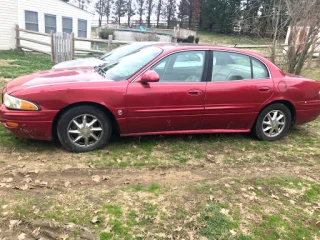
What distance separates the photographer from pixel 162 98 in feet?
14.0

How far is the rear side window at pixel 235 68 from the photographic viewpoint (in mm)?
4621

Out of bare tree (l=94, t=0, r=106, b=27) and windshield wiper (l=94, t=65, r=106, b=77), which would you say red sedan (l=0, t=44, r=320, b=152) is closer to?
windshield wiper (l=94, t=65, r=106, b=77)

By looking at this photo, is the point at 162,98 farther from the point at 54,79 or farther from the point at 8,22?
the point at 8,22

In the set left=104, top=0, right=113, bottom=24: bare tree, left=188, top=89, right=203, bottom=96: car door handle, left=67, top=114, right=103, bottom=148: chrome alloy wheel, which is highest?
left=104, top=0, right=113, bottom=24: bare tree

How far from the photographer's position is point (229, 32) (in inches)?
1732

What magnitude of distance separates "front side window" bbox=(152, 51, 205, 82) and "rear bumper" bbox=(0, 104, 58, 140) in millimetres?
1585

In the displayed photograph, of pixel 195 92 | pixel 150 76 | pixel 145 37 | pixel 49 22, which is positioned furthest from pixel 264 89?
pixel 145 37

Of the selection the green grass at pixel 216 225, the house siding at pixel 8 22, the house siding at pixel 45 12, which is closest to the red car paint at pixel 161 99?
the green grass at pixel 216 225

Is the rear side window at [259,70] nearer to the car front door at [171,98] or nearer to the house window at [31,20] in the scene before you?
the car front door at [171,98]

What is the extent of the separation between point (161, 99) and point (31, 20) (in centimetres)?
1572

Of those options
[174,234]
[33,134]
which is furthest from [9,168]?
[174,234]

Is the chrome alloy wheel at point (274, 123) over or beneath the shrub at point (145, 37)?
beneath

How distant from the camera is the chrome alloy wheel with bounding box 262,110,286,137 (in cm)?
502

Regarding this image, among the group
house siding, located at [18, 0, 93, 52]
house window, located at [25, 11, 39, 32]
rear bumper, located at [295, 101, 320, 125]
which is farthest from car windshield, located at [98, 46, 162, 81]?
house window, located at [25, 11, 39, 32]
